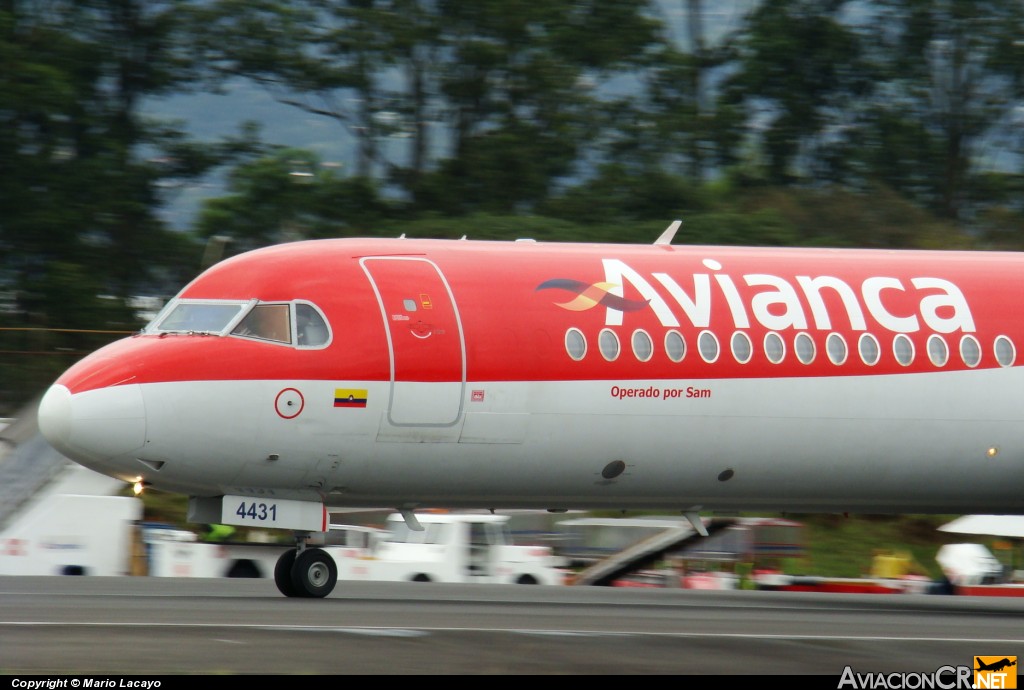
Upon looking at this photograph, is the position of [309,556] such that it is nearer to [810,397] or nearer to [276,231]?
[810,397]

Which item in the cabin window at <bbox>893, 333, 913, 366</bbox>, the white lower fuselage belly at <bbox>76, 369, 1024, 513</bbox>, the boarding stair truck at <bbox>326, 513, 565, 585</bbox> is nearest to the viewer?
the white lower fuselage belly at <bbox>76, 369, 1024, 513</bbox>

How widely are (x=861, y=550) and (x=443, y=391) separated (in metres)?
22.0

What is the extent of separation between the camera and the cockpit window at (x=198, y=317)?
17.0 metres

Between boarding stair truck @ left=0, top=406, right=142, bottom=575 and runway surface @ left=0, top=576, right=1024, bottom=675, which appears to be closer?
runway surface @ left=0, top=576, right=1024, bottom=675

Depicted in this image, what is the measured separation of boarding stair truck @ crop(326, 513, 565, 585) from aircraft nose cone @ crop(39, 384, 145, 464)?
13.2 meters

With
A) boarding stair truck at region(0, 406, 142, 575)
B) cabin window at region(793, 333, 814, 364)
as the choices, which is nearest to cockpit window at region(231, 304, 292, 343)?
Answer: cabin window at region(793, 333, 814, 364)

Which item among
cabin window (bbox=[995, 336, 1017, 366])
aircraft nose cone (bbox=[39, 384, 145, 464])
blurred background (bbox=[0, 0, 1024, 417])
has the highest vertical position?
blurred background (bbox=[0, 0, 1024, 417])

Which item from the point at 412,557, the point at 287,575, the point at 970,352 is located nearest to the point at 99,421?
the point at 287,575

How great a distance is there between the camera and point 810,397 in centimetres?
1872

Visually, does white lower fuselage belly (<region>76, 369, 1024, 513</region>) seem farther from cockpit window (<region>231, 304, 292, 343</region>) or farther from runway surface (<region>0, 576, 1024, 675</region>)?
runway surface (<region>0, 576, 1024, 675</region>)

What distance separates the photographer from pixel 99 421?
1606cm

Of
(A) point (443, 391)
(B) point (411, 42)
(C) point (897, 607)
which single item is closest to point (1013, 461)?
(C) point (897, 607)

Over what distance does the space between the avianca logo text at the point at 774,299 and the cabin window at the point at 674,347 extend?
146mm

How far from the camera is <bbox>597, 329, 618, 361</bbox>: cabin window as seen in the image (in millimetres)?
17984
